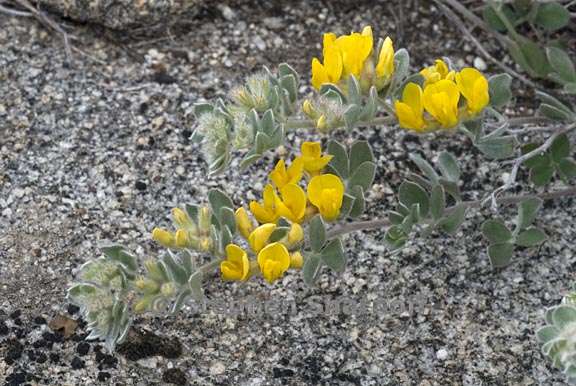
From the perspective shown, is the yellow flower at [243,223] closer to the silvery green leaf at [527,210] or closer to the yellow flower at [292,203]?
the yellow flower at [292,203]

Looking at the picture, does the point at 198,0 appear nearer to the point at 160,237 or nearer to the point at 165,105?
the point at 165,105

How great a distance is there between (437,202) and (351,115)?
0.29 metres

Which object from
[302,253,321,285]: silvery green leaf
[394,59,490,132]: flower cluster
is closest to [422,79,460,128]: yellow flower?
[394,59,490,132]: flower cluster

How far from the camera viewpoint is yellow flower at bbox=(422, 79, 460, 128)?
1.96 metres

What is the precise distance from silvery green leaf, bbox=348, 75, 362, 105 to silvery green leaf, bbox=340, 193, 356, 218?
177mm

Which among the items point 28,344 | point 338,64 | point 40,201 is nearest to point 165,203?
point 40,201

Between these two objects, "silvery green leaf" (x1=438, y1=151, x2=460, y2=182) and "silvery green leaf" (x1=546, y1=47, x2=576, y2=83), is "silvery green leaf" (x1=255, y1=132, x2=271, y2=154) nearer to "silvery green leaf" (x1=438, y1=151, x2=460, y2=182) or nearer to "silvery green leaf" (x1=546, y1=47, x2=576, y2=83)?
"silvery green leaf" (x1=438, y1=151, x2=460, y2=182)

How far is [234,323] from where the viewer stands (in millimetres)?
2168

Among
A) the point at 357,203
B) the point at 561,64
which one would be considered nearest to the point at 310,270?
the point at 357,203

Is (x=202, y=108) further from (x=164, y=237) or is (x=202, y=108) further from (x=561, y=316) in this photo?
(x=561, y=316)

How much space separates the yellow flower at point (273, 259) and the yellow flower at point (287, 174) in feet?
0.48

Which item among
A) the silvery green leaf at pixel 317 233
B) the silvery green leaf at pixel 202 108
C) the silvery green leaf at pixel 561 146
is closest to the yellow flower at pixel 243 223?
→ the silvery green leaf at pixel 317 233

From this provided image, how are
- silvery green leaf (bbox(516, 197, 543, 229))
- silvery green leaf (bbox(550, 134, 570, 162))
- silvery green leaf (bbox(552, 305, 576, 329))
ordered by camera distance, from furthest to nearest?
silvery green leaf (bbox(550, 134, 570, 162))
silvery green leaf (bbox(516, 197, 543, 229))
silvery green leaf (bbox(552, 305, 576, 329))

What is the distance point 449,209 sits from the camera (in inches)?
85.3
